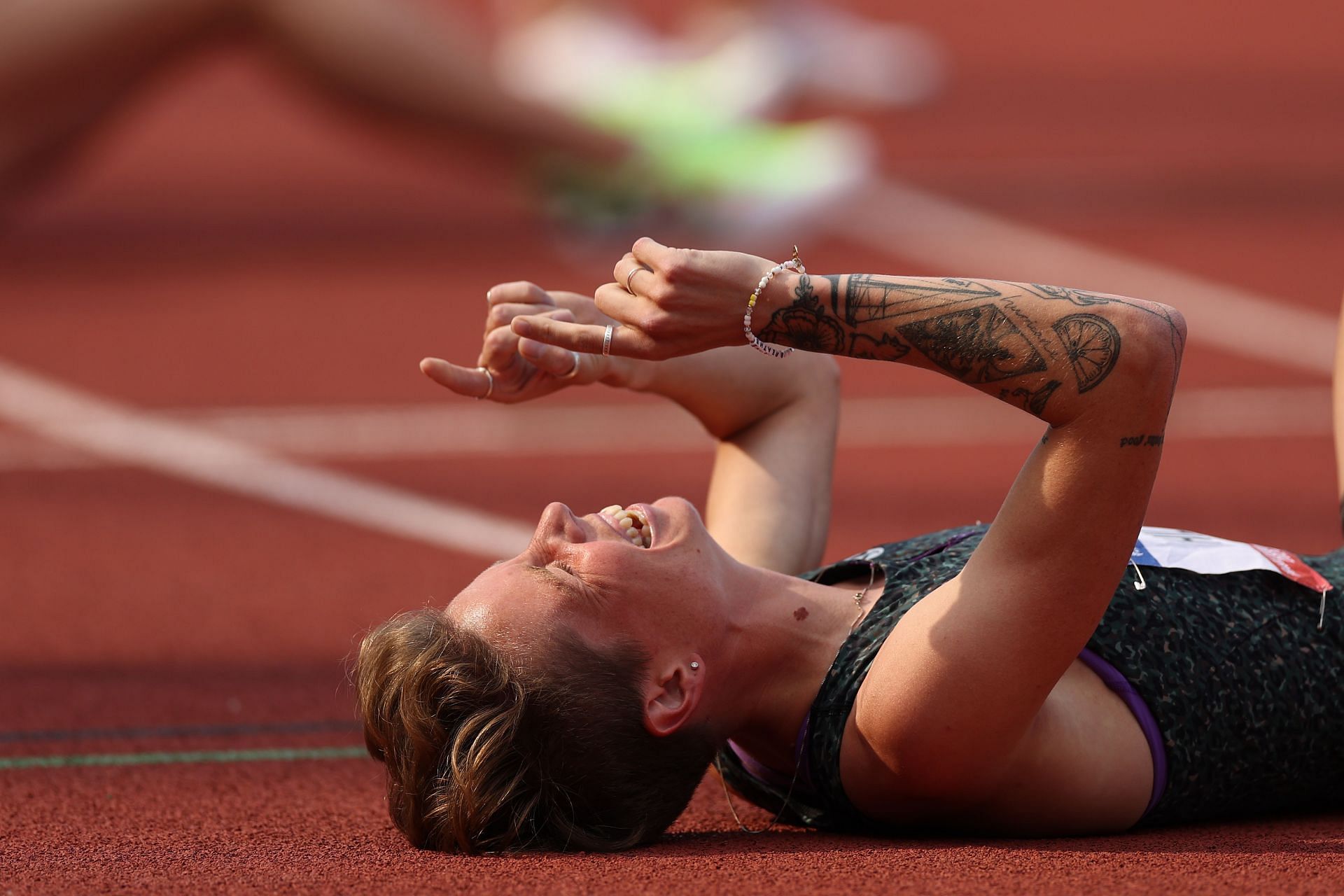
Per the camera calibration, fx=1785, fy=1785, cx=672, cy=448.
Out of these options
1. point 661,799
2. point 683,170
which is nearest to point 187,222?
point 683,170

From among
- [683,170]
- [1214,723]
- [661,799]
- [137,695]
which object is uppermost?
[683,170]

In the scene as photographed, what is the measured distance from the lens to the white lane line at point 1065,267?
7410mm

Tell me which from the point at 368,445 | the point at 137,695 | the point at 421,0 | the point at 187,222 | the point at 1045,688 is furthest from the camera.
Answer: the point at 187,222

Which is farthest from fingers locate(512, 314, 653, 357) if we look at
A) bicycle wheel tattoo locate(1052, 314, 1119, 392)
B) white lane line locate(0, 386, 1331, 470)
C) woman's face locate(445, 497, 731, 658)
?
white lane line locate(0, 386, 1331, 470)

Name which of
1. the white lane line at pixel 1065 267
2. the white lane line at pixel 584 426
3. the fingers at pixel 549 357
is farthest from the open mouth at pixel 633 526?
the white lane line at pixel 1065 267

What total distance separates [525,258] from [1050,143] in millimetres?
3861

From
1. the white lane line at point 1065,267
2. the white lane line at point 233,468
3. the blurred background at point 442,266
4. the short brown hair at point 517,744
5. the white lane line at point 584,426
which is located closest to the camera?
the short brown hair at point 517,744

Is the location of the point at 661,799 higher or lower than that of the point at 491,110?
lower

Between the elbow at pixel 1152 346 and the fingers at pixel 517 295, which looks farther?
the fingers at pixel 517 295

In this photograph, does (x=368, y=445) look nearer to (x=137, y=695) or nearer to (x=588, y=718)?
(x=137, y=695)

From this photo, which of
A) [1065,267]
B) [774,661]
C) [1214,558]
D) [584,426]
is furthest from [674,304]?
[1065,267]

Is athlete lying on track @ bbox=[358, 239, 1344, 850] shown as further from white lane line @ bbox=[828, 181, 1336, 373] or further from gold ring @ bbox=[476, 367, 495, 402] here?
white lane line @ bbox=[828, 181, 1336, 373]

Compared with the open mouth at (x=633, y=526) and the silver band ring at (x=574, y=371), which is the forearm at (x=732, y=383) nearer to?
the silver band ring at (x=574, y=371)

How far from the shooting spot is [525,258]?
8727 millimetres
